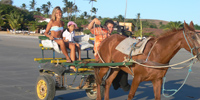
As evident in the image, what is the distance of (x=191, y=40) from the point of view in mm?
5855

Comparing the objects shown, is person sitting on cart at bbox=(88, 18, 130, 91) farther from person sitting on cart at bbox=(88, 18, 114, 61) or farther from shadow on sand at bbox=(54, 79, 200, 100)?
shadow on sand at bbox=(54, 79, 200, 100)

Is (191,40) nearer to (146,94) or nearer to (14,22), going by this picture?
(146,94)

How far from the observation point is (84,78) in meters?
8.14

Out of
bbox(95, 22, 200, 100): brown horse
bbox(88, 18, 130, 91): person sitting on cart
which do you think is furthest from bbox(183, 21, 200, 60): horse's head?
bbox(88, 18, 130, 91): person sitting on cart

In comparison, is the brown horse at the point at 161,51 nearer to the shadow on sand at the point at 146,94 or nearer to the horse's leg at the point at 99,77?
the horse's leg at the point at 99,77

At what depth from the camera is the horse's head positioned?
5750 mm

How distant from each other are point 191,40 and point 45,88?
3864mm

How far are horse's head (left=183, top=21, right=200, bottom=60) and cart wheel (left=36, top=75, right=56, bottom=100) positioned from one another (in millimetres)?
3463

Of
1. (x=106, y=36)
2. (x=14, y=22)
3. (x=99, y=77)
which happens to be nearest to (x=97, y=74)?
(x=99, y=77)

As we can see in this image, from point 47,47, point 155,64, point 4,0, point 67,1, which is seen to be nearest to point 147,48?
point 155,64

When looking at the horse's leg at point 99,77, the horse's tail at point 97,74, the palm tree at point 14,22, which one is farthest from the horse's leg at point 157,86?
the palm tree at point 14,22

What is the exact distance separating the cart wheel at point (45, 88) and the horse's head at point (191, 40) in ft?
11.4

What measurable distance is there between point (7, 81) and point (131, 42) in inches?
225

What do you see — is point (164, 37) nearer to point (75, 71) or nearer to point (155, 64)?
point (155, 64)
